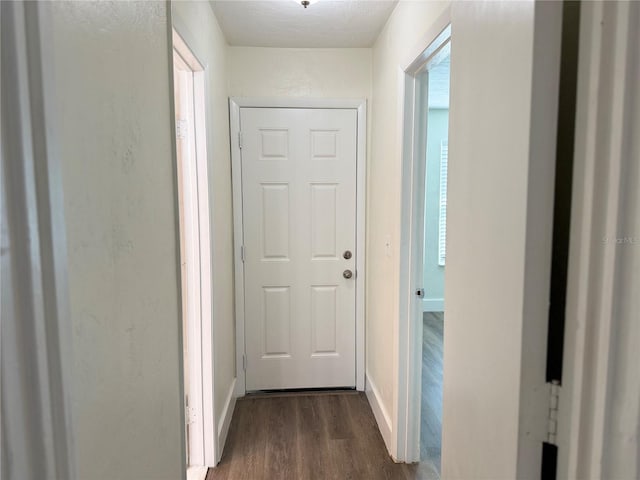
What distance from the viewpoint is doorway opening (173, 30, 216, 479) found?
6.39 ft

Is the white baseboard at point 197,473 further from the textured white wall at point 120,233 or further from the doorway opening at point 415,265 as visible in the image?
the doorway opening at point 415,265

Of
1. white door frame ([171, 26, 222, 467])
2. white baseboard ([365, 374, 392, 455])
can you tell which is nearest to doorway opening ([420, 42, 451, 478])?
white baseboard ([365, 374, 392, 455])

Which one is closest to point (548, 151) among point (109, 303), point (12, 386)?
point (12, 386)

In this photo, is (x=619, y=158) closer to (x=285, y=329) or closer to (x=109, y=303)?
(x=109, y=303)

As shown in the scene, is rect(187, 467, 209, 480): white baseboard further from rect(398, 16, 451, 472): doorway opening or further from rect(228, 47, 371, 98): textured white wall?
rect(228, 47, 371, 98): textured white wall

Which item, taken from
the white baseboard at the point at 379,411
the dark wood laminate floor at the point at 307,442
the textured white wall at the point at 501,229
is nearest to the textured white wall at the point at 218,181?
the dark wood laminate floor at the point at 307,442

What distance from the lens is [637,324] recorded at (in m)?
0.49

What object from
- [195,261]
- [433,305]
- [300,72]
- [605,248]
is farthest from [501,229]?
[433,305]

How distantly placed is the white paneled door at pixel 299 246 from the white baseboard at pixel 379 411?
0.69ft

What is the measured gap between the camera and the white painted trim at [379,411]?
229 cm

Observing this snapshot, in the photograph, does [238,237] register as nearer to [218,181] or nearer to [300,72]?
[218,181]

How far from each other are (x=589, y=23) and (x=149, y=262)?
103 centimetres

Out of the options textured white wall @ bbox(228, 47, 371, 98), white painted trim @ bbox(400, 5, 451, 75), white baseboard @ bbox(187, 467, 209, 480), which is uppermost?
textured white wall @ bbox(228, 47, 371, 98)

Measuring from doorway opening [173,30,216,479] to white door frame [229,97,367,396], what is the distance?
70 cm
